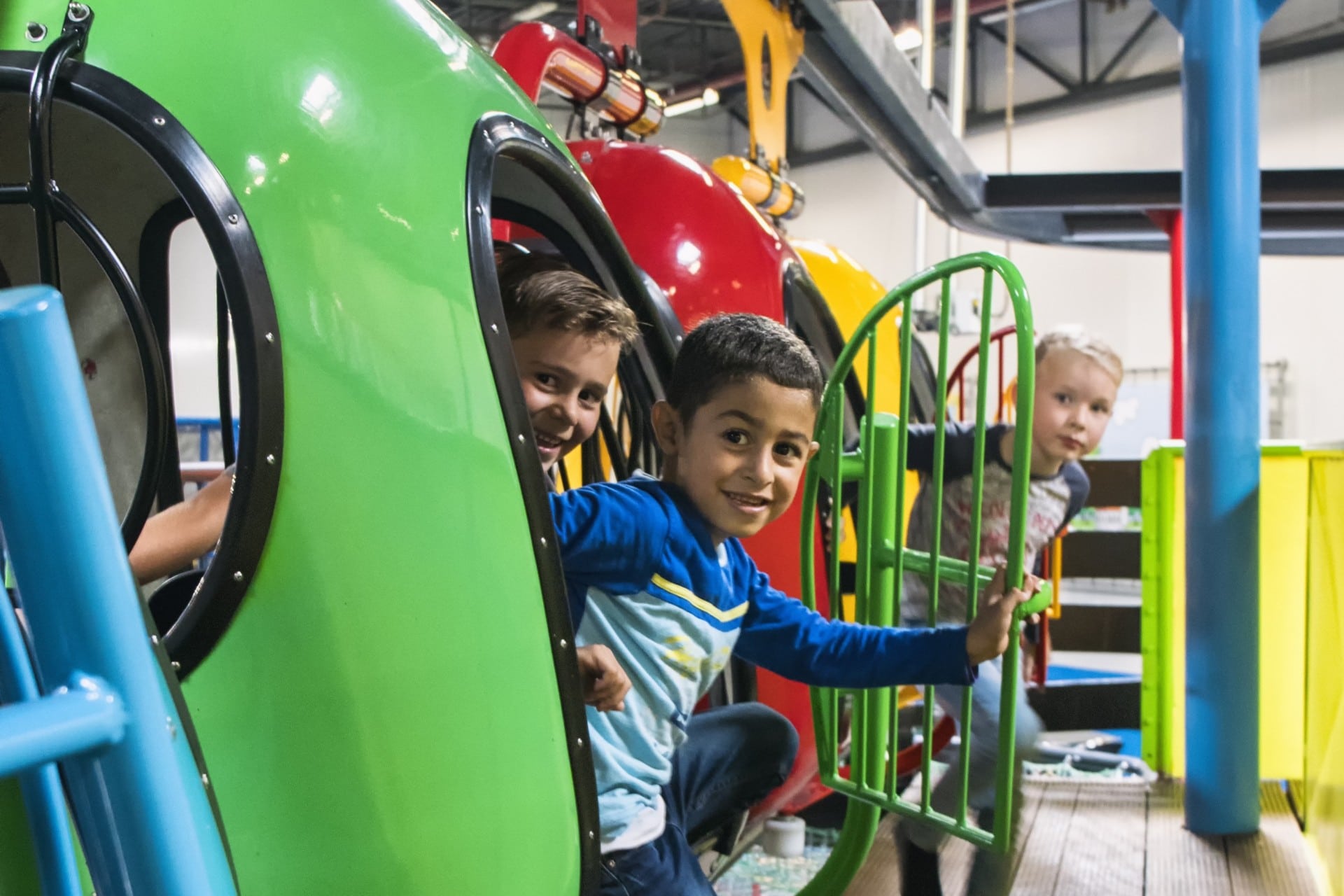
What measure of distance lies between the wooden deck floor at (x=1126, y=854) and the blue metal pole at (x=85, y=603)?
2315 millimetres

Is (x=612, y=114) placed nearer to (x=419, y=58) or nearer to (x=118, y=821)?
(x=419, y=58)

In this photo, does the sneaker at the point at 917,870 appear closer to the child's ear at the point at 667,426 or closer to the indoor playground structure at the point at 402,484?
the indoor playground structure at the point at 402,484

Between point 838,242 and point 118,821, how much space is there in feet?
53.2

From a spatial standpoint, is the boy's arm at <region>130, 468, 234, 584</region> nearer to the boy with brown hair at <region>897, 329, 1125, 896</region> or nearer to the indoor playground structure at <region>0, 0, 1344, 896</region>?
the indoor playground structure at <region>0, 0, 1344, 896</region>

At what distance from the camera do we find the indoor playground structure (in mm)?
765

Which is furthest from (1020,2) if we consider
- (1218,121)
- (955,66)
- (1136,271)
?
(1218,121)

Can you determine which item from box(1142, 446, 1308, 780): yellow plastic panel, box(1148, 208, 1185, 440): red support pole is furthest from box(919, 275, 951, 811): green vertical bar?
box(1148, 208, 1185, 440): red support pole

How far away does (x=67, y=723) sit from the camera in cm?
69

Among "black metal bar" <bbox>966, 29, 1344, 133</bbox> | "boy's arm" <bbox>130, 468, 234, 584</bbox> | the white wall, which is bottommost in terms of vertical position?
"boy's arm" <bbox>130, 468, 234, 584</bbox>

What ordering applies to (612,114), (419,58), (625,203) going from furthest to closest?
(612,114), (625,203), (419,58)

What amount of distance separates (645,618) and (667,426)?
304 millimetres

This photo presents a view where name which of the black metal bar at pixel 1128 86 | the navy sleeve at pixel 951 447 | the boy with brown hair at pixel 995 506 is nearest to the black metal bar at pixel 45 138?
the boy with brown hair at pixel 995 506

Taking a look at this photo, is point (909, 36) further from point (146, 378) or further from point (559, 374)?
point (146, 378)

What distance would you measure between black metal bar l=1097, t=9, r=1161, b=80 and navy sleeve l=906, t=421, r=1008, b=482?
449 inches
